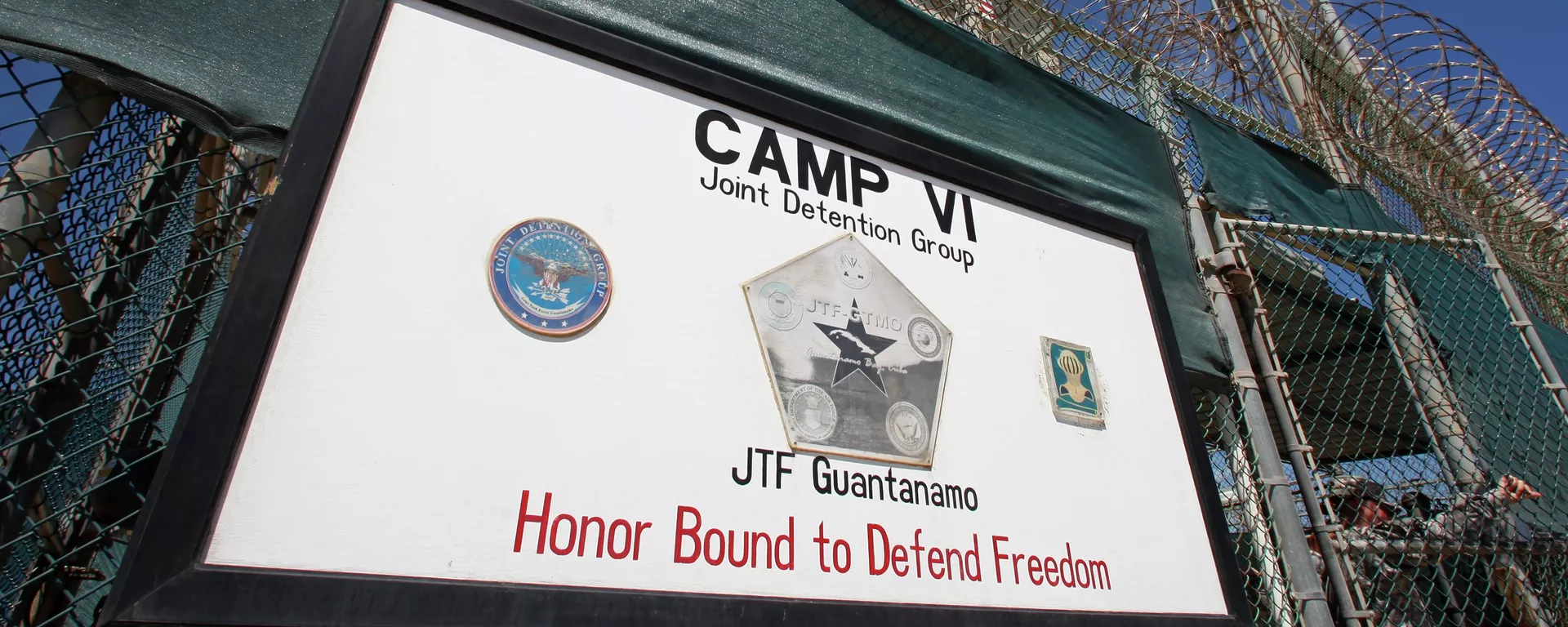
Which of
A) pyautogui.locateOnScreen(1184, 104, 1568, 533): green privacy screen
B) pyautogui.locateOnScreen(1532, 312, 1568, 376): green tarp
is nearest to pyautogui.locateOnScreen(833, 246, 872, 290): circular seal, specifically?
pyautogui.locateOnScreen(1184, 104, 1568, 533): green privacy screen

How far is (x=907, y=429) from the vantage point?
5.41 feet

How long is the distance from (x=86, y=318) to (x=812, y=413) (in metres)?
1.20

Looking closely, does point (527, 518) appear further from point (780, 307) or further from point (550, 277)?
point (780, 307)

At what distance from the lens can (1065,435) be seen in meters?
1.89

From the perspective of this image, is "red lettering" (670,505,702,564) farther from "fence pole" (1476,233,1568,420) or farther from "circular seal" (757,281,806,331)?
"fence pole" (1476,233,1568,420)

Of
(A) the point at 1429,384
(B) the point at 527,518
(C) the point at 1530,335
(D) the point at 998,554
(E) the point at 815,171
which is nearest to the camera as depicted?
(B) the point at 527,518

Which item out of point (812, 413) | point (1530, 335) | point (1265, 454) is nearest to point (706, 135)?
point (812, 413)

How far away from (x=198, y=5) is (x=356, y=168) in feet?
1.84

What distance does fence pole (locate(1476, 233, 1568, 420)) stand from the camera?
111 inches

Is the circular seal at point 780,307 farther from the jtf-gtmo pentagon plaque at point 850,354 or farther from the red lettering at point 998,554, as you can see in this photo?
the red lettering at point 998,554

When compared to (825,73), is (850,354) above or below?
below

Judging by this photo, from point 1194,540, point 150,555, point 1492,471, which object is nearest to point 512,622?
point 150,555

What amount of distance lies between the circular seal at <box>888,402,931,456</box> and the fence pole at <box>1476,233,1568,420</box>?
2619mm

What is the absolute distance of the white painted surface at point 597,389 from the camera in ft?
3.78
